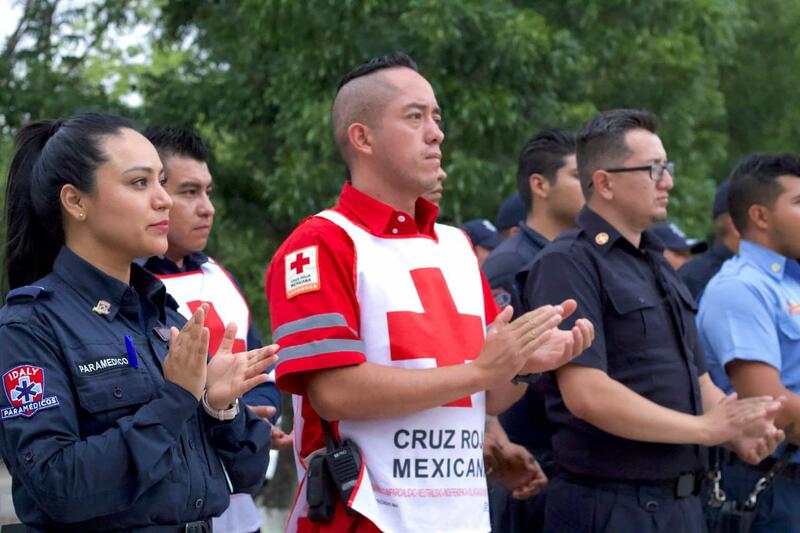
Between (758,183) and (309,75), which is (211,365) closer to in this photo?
(758,183)

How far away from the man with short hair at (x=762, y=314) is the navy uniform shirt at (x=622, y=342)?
0.69 meters

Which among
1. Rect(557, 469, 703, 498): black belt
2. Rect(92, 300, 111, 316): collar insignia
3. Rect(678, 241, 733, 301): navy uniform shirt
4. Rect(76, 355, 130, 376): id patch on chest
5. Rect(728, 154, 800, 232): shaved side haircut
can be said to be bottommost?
Rect(557, 469, 703, 498): black belt

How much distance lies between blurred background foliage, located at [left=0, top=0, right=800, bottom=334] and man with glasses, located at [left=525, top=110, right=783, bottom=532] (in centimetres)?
554

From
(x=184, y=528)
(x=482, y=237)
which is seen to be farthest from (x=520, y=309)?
(x=482, y=237)

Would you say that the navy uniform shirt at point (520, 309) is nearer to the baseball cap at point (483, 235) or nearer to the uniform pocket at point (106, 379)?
the baseball cap at point (483, 235)

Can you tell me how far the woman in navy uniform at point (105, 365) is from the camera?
3.23 meters

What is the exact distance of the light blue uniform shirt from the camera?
229 inches

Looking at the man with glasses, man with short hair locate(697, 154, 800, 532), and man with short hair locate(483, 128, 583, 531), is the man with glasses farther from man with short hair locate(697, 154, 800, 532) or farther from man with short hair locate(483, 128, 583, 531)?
man with short hair locate(697, 154, 800, 532)

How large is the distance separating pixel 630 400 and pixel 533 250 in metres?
2.01

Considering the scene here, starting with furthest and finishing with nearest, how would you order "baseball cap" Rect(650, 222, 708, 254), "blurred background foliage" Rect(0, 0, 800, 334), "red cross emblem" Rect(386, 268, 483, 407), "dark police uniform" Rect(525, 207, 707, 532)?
"blurred background foliage" Rect(0, 0, 800, 334), "baseball cap" Rect(650, 222, 708, 254), "dark police uniform" Rect(525, 207, 707, 532), "red cross emblem" Rect(386, 268, 483, 407)

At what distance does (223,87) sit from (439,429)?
8514 mm

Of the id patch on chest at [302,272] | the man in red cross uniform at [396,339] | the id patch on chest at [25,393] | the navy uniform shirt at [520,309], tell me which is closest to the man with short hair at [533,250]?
the navy uniform shirt at [520,309]

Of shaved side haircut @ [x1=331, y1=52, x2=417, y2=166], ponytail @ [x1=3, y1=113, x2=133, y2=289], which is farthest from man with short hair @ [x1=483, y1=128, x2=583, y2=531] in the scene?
ponytail @ [x1=3, y1=113, x2=133, y2=289]

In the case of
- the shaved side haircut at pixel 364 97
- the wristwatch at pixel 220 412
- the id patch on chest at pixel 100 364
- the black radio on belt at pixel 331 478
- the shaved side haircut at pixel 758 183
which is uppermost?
the shaved side haircut at pixel 364 97
